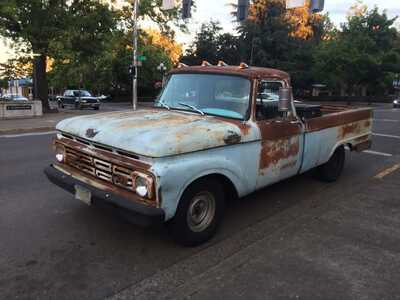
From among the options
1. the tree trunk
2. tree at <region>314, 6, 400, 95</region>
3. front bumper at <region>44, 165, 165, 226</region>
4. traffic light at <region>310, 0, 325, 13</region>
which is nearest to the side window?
front bumper at <region>44, 165, 165, 226</region>

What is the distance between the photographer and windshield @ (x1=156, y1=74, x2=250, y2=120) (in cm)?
485

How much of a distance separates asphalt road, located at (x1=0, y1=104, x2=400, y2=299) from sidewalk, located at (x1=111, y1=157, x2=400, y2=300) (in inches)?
0.5

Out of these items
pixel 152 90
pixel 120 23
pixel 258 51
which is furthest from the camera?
pixel 152 90

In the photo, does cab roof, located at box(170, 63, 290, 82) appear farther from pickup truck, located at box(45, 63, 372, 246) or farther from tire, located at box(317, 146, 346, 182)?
tire, located at box(317, 146, 346, 182)

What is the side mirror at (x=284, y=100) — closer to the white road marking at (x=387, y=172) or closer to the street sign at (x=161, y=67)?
the white road marking at (x=387, y=172)

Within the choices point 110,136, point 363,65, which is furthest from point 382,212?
point 363,65

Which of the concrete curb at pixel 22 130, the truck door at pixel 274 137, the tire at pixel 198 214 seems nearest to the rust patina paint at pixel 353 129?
the truck door at pixel 274 137

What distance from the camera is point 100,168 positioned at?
419 cm

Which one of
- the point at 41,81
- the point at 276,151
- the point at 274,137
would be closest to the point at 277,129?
the point at 274,137

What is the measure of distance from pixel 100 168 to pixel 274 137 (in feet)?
7.25

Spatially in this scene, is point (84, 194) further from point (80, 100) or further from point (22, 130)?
point (80, 100)

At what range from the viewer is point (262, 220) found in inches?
206

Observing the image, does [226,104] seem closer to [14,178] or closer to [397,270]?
[397,270]

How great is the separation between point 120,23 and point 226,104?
24.3 m
